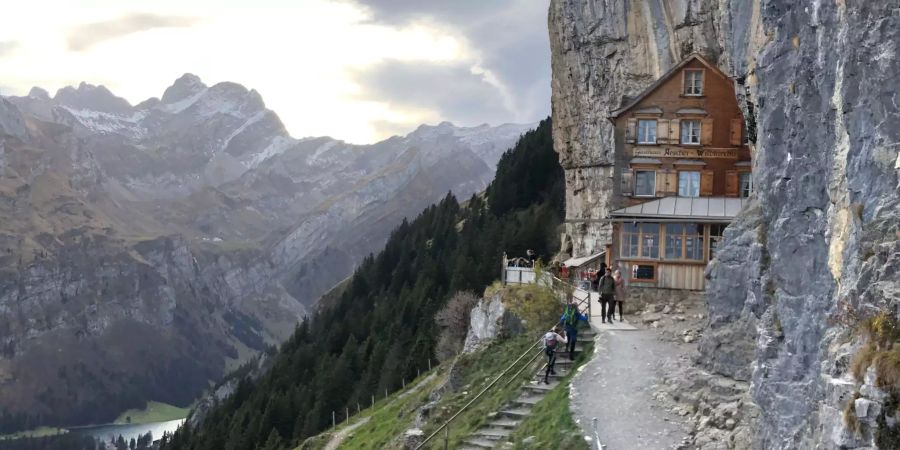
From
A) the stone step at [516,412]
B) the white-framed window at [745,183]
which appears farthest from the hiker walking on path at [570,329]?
the white-framed window at [745,183]

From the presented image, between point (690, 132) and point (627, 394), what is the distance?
23049 mm

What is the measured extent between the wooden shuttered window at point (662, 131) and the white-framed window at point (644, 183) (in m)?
1.78

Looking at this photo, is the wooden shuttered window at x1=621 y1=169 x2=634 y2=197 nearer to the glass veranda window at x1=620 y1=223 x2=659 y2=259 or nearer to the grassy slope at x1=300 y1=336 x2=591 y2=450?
the glass veranda window at x1=620 y1=223 x2=659 y2=259

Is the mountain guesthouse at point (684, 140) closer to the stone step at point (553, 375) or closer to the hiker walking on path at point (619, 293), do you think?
the hiker walking on path at point (619, 293)

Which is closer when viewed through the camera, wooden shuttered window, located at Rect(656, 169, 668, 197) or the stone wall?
the stone wall

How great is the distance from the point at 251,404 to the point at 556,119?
6050cm

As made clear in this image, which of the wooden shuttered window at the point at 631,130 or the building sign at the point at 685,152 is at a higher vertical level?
the wooden shuttered window at the point at 631,130

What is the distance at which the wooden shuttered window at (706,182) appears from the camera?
4762 cm

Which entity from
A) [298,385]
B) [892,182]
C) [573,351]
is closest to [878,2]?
[892,182]

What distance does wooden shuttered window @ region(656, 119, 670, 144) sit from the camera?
157 feet

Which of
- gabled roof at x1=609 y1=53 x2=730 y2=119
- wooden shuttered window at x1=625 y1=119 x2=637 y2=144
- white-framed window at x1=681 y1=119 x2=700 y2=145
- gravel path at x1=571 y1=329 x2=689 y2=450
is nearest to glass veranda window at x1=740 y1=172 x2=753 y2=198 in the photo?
white-framed window at x1=681 y1=119 x2=700 y2=145

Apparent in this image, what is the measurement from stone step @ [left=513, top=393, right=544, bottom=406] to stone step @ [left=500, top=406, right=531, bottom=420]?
0.26 m

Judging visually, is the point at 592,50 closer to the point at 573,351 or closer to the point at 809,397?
the point at 573,351

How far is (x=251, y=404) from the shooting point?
11044 cm
